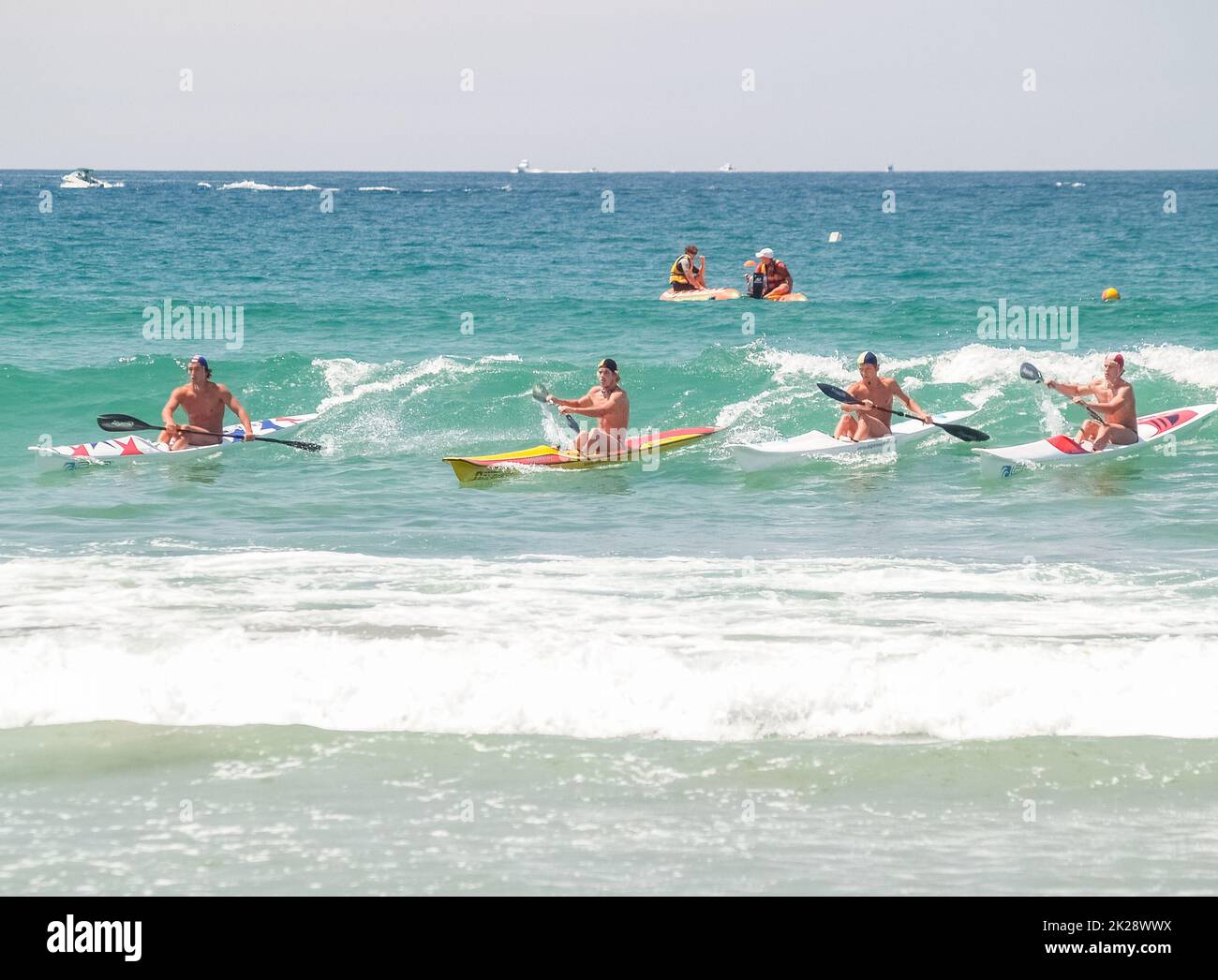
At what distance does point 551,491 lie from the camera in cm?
1365

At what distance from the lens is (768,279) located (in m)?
27.9

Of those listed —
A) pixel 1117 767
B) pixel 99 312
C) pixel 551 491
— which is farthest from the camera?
pixel 99 312

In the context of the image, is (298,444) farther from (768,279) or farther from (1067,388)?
(768,279)

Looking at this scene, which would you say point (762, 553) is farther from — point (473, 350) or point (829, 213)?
point (829, 213)

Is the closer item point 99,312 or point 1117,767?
point 1117,767

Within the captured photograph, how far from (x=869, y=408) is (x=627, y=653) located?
8.18m

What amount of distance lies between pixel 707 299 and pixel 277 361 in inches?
385

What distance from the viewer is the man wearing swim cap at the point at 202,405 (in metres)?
15.4

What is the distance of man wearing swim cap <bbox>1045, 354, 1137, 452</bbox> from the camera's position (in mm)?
14562

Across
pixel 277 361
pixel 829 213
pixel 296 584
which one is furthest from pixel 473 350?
pixel 829 213
